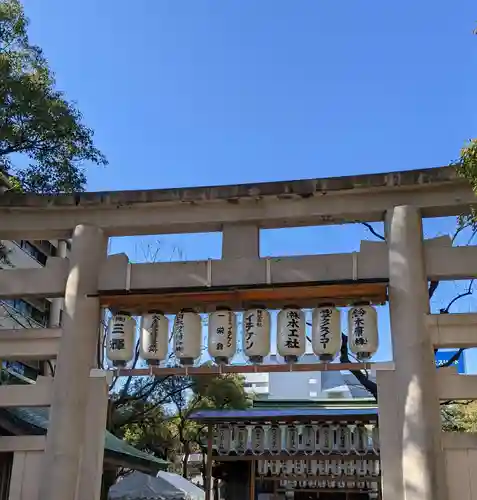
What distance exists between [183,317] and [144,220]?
1453 mm

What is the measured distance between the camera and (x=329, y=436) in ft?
39.3

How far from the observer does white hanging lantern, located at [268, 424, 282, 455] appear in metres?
12.0

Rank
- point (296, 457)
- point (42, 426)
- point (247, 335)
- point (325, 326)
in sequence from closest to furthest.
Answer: point (325, 326)
point (247, 335)
point (42, 426)
point (296, 457)

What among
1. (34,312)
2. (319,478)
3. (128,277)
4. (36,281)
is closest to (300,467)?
(319,478)

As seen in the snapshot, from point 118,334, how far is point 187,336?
2.85 feet

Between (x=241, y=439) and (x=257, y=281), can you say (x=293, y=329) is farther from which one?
(x=241, y=439)

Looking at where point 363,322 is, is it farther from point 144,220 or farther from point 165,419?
point 165,419

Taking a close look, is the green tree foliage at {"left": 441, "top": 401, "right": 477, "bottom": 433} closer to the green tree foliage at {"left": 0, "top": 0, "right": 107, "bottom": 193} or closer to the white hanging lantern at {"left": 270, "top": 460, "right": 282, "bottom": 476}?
the white hanging lantern at {"left": 270, "top": 460, "right": 282, "bottom": 476}

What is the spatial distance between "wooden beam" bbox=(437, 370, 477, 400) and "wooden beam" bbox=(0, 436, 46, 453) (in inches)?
178

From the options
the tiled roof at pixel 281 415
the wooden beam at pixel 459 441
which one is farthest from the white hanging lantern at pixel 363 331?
the tiled roof at pixel 281 415

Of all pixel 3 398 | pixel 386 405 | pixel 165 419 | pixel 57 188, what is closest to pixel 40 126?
pixel 57 188

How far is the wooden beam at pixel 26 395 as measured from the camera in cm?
717

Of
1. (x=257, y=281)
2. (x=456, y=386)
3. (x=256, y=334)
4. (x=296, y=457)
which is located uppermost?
(x=257, y=281)

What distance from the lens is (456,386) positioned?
6.45 m
